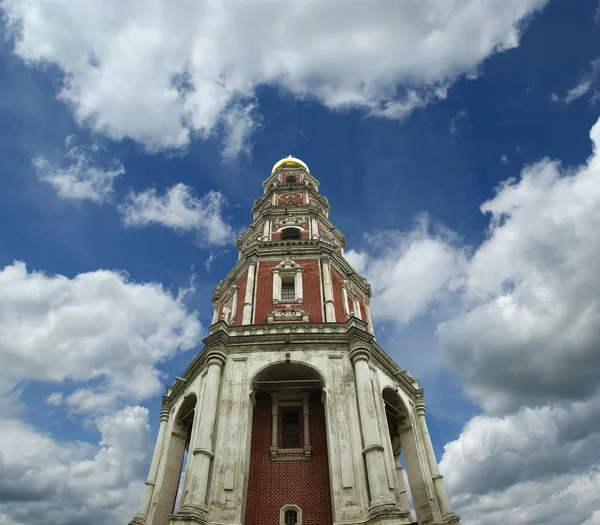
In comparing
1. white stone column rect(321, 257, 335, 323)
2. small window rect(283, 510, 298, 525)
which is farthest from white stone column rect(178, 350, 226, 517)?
white stone column rect(321, 257, 335, 323)

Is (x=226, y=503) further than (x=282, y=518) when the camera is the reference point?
No

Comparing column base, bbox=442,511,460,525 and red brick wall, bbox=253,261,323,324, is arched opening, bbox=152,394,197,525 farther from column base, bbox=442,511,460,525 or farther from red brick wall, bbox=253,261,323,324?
column base, bbox=442,511,460,525

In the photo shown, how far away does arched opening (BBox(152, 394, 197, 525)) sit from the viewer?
76.4 ft

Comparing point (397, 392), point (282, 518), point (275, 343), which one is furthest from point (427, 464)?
point (275, 343)

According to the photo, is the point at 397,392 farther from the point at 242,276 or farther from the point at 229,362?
the point at 242,276

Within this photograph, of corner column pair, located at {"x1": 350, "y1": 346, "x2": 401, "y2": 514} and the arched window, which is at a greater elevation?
corner column pair, located at {"x1": 350, "y1": 346, "x2": 401, "y2": 514}

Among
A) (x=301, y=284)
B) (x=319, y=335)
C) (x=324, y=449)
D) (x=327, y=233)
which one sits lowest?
(x=324, y=449)

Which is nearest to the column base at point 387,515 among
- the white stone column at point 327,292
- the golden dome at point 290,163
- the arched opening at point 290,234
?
the white stone column at point 327,292

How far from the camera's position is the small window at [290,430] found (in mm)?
23266

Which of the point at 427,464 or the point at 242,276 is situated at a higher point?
the point at 242,276

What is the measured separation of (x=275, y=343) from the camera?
24.4m

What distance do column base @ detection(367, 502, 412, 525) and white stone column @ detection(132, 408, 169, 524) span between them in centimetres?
Answer: 1219

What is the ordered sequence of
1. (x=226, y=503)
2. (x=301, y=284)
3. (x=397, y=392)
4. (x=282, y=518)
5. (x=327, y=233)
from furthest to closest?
(x=327, y=233)
(x=301, y=284)
(x=397, y=392)
(x=282, y=518)
(x=226, y=503)

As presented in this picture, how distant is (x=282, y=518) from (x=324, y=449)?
366 centimetres
